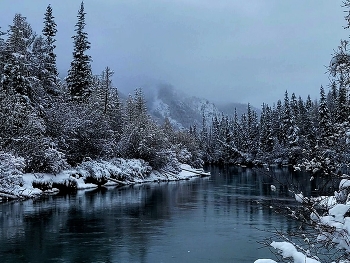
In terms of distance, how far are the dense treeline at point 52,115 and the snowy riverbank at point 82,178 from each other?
1.15 meters

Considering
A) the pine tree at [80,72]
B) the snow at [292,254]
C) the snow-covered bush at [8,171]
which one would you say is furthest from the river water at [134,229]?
the pine tree at [80,72]

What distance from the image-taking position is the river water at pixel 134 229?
1359cm

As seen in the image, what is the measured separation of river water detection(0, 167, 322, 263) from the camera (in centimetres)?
1359

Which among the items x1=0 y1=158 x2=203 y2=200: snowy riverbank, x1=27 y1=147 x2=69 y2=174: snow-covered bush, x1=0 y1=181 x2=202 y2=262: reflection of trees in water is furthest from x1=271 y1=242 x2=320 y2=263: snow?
x1=27 y1=147 x2=69 y2=174: snow-covered bush

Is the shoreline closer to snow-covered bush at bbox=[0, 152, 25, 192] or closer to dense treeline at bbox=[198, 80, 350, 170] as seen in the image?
snow-covered bush at bbox=[0, 152, 25, 192]

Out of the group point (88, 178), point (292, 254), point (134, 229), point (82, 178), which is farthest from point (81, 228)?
point (88, 178)

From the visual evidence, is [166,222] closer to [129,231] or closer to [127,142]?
[129,231]

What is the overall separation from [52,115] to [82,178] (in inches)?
261

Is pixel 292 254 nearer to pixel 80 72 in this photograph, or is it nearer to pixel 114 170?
pixel 114 170

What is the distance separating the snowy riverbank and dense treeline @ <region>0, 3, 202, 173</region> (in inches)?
45.4

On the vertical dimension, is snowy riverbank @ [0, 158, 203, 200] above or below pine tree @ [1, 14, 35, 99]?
below

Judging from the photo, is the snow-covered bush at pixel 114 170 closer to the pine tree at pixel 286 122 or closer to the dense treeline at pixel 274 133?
the dense treeline at pixel 274 133

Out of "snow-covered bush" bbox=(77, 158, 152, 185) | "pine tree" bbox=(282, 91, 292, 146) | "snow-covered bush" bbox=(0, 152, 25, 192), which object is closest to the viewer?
"snow-covered bush" bbox=(0, 152, 25, 192)

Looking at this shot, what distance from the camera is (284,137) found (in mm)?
87562
